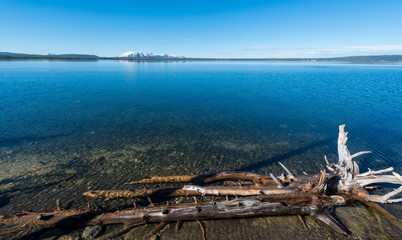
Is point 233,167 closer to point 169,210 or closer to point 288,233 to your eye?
point 288,233

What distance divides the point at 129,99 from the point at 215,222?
1197 inches

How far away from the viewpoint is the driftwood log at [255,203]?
7844 mm

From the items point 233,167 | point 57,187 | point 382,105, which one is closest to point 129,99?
point 57,187

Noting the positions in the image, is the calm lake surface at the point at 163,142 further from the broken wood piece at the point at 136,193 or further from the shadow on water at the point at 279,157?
the broken wood piece at the point at 136,193

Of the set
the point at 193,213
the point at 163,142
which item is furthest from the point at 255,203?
the point at 163,142

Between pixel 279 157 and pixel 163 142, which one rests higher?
pixel 163 142

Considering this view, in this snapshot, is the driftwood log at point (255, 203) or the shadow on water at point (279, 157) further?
the shadow on water at point (279, 157)

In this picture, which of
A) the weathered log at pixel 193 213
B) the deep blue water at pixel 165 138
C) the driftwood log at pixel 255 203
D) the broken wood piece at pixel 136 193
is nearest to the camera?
the weathered log at pixel 193 213

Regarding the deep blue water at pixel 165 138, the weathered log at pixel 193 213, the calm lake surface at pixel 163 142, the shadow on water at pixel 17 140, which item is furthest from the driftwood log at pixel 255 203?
the shadow on water at pixel 17 140

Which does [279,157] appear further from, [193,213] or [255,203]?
[193,213]

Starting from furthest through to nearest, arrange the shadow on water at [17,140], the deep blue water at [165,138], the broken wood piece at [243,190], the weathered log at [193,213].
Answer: the shadow on water at [17,140]
the deep blue water at [165,138]
the broken wood piece at [243,190]
the weathered log at [193,213]

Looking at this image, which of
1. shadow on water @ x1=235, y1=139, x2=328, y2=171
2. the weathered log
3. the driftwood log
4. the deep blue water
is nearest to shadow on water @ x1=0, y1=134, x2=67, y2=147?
the deep blue water

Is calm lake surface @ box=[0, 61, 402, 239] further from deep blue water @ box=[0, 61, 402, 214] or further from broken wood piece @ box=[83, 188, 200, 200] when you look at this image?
broken wood piece @ box=[83, 188, 200, 200]

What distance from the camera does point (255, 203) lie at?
27.5 ft
